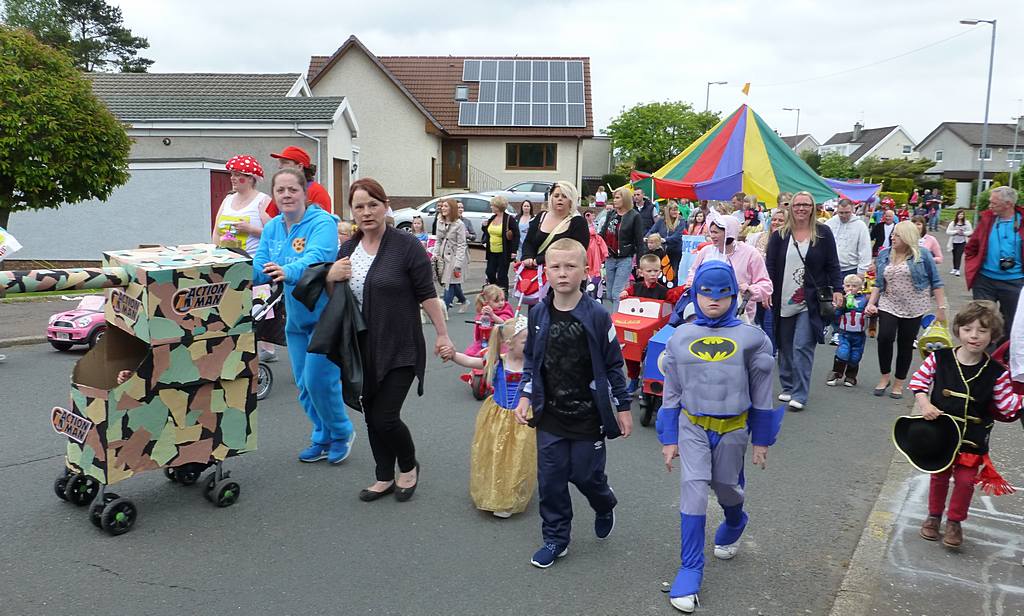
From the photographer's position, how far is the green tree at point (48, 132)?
1336cm

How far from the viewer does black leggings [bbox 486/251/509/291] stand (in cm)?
1378

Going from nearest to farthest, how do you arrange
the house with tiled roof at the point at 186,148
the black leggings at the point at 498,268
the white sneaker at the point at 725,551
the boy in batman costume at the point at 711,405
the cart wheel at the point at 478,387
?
the boy in batman costume at the point at 711,405, the white sneaker at the point at 725,551, the cart wheel at the point at 478,387, the black leggings at the point at 498,268, the house with tiled roof at the point at 186,148

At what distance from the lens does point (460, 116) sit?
36.5 meters

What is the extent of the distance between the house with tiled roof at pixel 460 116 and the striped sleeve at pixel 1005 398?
30.2 metres

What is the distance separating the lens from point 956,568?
418cm

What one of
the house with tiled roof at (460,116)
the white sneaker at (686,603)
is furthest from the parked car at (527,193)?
the white sneaker at (686,603)

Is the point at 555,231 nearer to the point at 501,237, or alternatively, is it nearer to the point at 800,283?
the point at 800,283

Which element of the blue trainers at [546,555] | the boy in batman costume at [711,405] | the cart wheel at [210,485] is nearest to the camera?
the boy in batman costume at [711,405]

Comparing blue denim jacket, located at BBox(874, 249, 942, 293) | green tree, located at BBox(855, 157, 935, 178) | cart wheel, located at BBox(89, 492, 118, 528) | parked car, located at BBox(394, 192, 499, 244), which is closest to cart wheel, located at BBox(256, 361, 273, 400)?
cart wheel, located at BBox(89, 492, 118, 528)

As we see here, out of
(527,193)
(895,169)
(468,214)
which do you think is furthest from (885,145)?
(468,214)

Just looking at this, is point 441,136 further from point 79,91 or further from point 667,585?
point 667,585

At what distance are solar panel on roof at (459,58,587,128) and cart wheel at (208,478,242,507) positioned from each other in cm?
3215

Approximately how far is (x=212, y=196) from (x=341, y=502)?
14582 millimetres

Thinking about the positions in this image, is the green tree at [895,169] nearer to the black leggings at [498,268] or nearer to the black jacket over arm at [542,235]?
the black leggings at [498,268]
